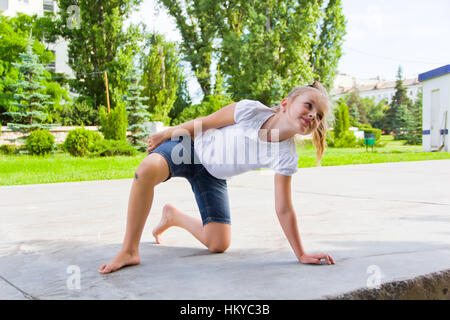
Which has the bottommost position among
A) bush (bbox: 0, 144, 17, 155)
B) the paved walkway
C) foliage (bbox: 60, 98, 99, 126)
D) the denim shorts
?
the paved walkway

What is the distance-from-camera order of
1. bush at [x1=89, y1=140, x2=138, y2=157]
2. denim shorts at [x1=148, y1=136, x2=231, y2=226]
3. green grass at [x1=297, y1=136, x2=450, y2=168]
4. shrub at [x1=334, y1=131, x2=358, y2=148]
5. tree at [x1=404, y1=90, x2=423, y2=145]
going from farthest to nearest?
1. tree at [x1=404, y1=90, x2=423, y2=145]
2. shrub at [x1=334, y1=131, x2=358, y2=148]
3. bush at [x1=89, y1=140, x2=138, y2=157]
4. green grass at [x1=297, y1=136, x2=450, y2=168]
5. denim shorts at [x1=148, y1=136, x2=231, y2=226]

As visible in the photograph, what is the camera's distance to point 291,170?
2.08 m

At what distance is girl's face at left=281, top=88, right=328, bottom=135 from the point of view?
2102 millimetres

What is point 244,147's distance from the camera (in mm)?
2221

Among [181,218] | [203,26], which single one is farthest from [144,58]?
[181,218]

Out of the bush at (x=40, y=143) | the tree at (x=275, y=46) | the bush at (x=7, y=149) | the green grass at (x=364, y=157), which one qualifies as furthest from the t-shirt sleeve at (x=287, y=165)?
the tree at (x=275, y=46)

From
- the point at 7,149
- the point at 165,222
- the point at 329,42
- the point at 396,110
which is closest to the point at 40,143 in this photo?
the point at 7,149

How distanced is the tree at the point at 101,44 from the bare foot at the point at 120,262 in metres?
19.4

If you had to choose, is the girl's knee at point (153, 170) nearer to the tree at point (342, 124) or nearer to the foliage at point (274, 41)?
the tree at point (342, 124)

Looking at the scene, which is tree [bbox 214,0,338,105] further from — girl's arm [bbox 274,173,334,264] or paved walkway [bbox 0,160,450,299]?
girl's arm [bbox 274,173,334,264]

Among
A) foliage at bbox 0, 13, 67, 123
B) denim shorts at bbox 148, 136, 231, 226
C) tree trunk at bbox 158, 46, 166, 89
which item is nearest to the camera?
denim shorts at bbox 148, 136, 231, 226

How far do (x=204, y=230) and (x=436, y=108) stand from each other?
14.9 m

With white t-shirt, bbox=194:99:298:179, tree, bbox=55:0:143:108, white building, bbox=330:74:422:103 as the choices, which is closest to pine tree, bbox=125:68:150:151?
tree, bbox=55:0:143:108

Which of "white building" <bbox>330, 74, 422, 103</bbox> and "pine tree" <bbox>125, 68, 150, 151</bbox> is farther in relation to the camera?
"white building" <bbox>330, 74, 422, 103</bbox>
